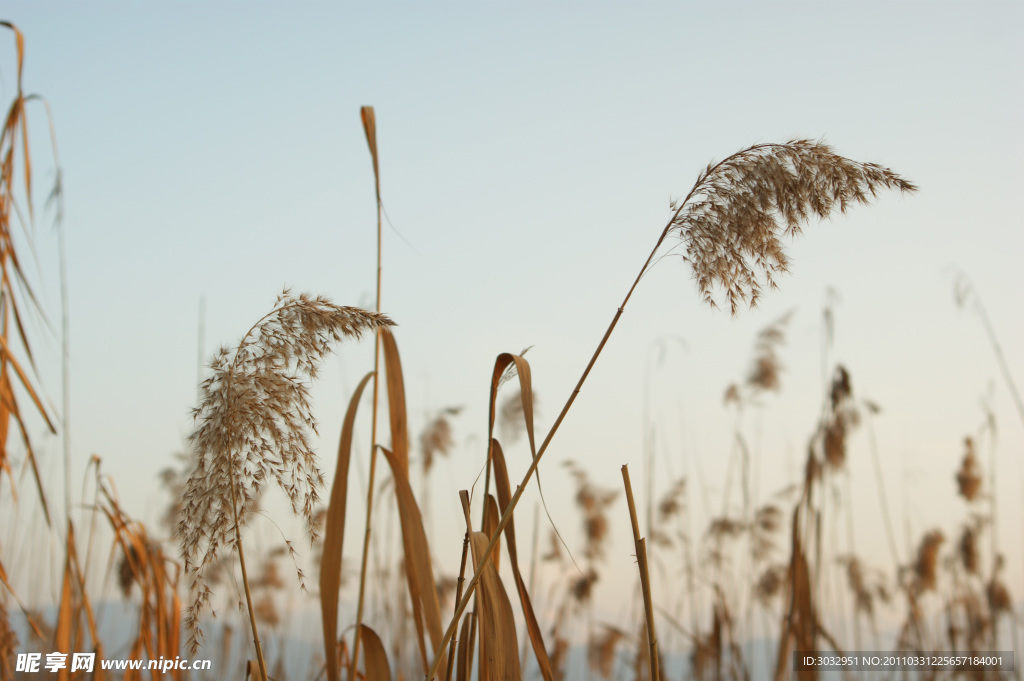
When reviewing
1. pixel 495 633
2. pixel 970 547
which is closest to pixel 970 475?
pixel 970 547

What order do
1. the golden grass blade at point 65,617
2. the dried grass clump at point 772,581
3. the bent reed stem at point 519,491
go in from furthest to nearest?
the dried grass clump at point 772,581, the golden grass blade at point 65,617, the bent reed stem at point 519,491

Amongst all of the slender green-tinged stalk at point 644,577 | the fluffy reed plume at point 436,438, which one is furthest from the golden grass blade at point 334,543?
the fluffy reed plume at point 436,438

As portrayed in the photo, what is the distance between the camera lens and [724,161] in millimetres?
1240

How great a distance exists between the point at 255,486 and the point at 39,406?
0.55m

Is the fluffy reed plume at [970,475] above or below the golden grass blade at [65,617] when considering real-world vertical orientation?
above

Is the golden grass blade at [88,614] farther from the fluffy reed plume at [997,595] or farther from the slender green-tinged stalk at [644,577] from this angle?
the fluffy reed plume at [997,595]

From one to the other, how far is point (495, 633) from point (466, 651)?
143 millimetres

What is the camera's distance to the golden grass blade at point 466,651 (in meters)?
1.22

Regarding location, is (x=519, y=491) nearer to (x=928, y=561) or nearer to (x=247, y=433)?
(x=247, y=433)

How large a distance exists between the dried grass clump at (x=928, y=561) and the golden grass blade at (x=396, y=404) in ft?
18.3

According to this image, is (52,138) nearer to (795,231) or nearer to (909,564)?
(795,231)

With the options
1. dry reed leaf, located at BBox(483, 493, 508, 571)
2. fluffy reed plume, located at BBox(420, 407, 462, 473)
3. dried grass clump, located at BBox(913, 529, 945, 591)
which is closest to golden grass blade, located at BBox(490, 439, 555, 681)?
dry reed leaf, located at BBox(483, 493, 508, 571)

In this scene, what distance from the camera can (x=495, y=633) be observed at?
1.16m

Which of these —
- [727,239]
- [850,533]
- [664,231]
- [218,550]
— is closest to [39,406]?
[218,550]
